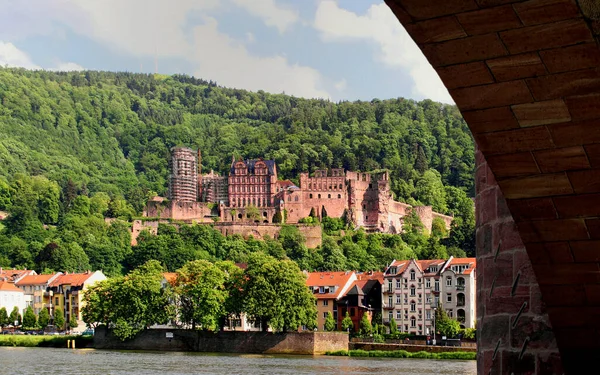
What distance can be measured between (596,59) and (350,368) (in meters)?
55.3

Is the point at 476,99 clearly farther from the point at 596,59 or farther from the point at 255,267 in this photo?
the point at 255,267

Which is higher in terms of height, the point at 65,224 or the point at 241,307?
the point at 65,224

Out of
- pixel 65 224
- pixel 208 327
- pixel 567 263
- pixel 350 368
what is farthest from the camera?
pixel 65 224

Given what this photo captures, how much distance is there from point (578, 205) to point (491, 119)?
0.99 meters

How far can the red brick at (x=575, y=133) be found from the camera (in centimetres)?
668

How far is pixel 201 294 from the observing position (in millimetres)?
84938

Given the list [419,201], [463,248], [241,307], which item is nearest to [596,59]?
[241,307]

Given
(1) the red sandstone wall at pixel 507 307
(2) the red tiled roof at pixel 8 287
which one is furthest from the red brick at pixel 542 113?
(2) the red tiled roof at pixel 8 287

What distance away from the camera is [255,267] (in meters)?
84.1

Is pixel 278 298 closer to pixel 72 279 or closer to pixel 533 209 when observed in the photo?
pixel 72 279

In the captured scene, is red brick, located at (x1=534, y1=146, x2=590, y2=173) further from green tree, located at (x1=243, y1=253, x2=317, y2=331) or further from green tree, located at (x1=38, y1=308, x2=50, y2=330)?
green tree, located at (x1=38, y1=308, x2=50, y2=330)

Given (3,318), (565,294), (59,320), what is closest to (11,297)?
(3,318)

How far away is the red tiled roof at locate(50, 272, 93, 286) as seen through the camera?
11734 centimetres

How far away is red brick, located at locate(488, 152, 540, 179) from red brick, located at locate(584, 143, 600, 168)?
33 cm
